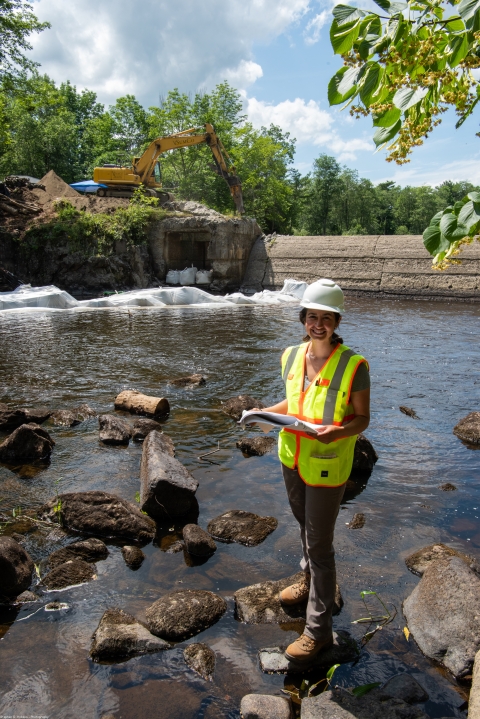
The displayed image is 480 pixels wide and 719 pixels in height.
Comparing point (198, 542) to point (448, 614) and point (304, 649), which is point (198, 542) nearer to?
point (304, 649)

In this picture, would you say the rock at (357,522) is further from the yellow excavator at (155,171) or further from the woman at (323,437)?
the yellow excavator at (155,171)

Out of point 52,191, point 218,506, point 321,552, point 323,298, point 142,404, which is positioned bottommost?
point 218,506

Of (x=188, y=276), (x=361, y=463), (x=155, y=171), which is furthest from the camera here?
(x=155, y=171)

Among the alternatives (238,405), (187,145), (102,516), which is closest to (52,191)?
(187,145)

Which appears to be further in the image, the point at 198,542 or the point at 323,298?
the point at 198,542

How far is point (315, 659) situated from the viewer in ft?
10.5

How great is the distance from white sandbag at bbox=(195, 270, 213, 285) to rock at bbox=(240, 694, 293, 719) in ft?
79.0

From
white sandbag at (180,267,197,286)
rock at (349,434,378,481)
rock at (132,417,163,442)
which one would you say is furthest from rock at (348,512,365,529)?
white sandbag at (180,267,197,286)

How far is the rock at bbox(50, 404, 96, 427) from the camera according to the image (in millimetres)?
7700

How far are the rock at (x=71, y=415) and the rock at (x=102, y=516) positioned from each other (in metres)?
2.75

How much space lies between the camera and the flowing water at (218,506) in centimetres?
311

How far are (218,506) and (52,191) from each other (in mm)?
27541

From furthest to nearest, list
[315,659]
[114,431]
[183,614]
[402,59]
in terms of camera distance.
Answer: [114,431] → [183,614] → [315,659] → [402,59]

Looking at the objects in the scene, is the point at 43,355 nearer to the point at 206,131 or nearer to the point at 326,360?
the point at 326,360
